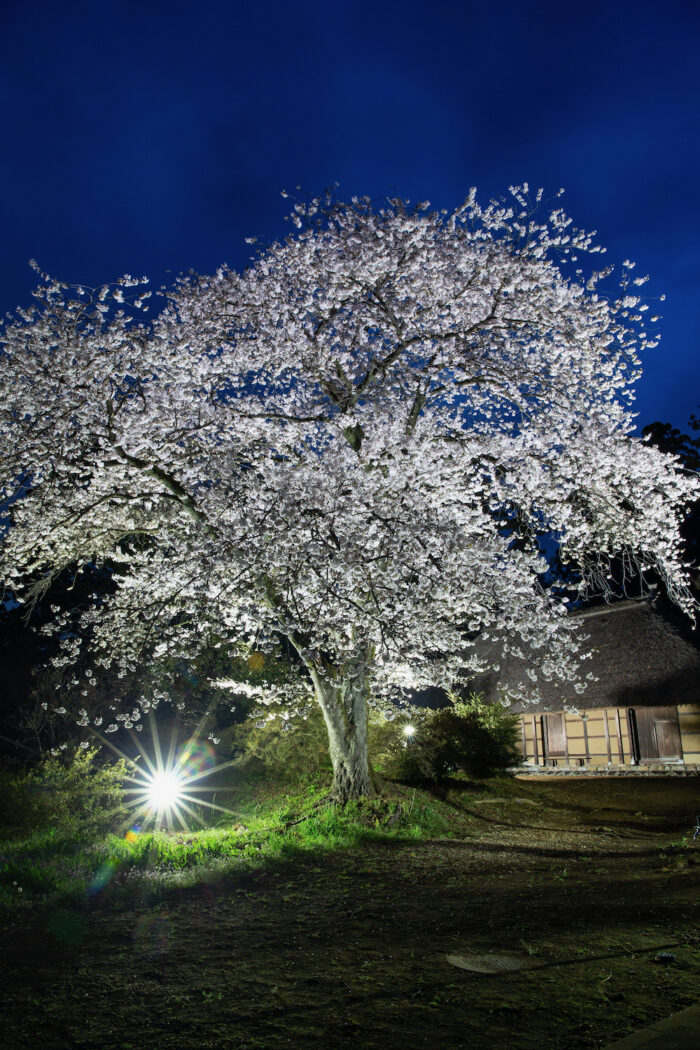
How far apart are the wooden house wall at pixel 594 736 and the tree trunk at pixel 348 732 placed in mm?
11978

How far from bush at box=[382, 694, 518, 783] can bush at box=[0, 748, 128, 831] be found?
7170 mm

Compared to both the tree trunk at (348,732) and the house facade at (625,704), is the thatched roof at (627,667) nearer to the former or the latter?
the house facade at (625,704)

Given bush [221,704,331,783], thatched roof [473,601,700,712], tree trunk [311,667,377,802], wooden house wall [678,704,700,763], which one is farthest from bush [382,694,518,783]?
wooden house wall [678,704,700,763]

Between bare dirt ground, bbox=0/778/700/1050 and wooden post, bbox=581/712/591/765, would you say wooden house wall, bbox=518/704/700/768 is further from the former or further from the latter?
bare dirt ground, bbox=0/778/700/1050

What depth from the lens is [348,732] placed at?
1200 cm

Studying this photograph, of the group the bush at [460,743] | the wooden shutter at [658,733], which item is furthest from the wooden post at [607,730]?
the bush at [460,743]

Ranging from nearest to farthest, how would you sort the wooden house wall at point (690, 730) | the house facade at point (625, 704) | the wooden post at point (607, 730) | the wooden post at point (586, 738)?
the wooden house wall at point (690, 730)
the house facade at point (625, 704)
the wooden post at point (607, 730)
the wooden post at point (586, 738)

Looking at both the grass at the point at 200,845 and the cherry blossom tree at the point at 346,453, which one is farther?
the cherry blossom tree at the point at 346,453

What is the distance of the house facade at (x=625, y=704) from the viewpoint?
20953mm

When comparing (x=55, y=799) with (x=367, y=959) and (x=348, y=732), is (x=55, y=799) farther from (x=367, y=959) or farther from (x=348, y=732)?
(x=367, y=959)

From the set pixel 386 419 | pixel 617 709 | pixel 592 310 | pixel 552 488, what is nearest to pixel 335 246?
pixel 386 419

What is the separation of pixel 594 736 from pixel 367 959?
21.6 meters

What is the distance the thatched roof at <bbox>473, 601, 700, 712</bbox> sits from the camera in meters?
20.8

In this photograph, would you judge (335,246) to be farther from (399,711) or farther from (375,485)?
(399,711)
